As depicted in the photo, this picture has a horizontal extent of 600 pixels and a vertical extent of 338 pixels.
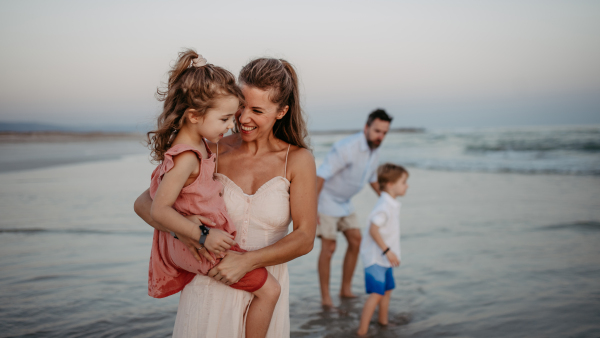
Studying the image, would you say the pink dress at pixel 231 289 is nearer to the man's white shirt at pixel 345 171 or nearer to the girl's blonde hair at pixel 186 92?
the girl's blonde hair at pixel 186 92

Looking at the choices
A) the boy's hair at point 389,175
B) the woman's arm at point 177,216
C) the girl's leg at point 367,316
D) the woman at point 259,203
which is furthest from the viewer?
the boy's hair at point 389,175

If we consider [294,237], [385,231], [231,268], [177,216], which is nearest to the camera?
[177,216]

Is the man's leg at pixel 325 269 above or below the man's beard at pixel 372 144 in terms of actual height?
below

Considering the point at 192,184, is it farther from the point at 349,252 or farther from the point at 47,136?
the point at 47,136

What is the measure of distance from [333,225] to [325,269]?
519 mm

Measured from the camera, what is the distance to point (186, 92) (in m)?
2.04

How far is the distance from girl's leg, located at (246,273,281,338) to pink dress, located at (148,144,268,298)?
0.16 ft

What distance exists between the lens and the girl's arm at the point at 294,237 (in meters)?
2.00

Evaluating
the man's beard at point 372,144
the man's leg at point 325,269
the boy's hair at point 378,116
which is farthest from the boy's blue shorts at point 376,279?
the boy's hair at point 378,116

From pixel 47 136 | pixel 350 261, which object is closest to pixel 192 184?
pixel 350 261

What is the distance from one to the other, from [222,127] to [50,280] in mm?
3617

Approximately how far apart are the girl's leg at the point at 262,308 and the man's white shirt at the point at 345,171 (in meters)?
2.89

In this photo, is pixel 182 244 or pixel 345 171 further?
pixel 345 171

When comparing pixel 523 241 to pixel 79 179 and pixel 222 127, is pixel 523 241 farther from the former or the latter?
pixel 79 179
